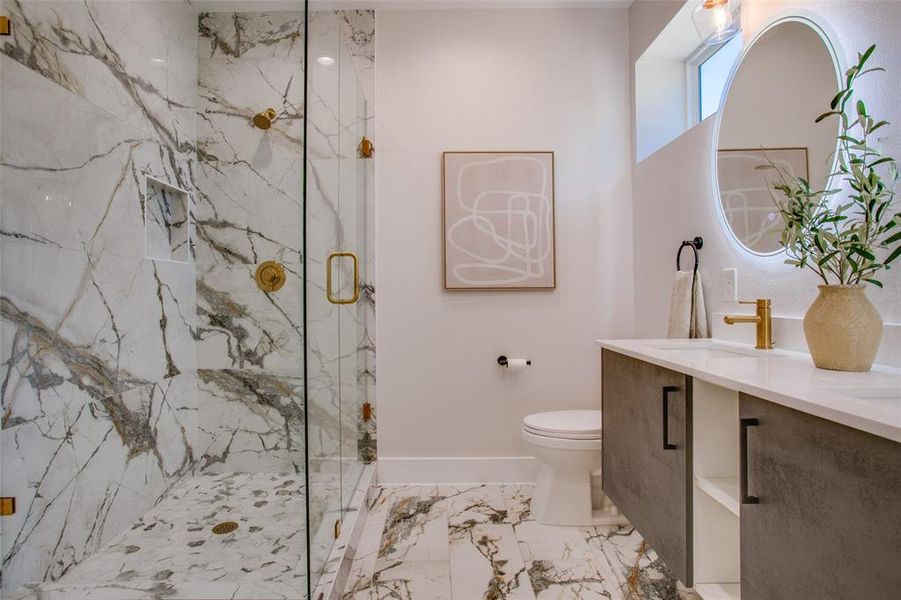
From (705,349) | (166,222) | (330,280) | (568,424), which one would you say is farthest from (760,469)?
(166,222)

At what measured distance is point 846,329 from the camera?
42.5 inches

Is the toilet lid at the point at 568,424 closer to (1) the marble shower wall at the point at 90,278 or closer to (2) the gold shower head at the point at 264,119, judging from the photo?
(1) the marble shower wall at the point at 90,278

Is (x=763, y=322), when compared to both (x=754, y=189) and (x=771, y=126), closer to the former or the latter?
(x=754, y=189)

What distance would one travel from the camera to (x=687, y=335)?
6.16 ft

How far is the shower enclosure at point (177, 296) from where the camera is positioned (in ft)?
4.43

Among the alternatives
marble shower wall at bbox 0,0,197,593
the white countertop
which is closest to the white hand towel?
the white countertop

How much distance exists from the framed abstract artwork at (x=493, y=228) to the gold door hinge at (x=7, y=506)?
1.84m

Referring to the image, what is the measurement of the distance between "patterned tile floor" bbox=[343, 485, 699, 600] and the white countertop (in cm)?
81

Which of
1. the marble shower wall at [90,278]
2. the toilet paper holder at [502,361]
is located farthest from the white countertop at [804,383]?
the marble shower wall at [90,278]

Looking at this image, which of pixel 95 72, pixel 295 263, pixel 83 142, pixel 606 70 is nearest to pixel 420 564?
pixel 295 263

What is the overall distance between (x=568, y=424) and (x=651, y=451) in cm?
63

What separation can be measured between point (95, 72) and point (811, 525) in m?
2.34

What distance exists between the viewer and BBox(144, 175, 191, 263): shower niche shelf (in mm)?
1895

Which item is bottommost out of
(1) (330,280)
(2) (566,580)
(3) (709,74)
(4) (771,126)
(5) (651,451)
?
(2) (566,580)
